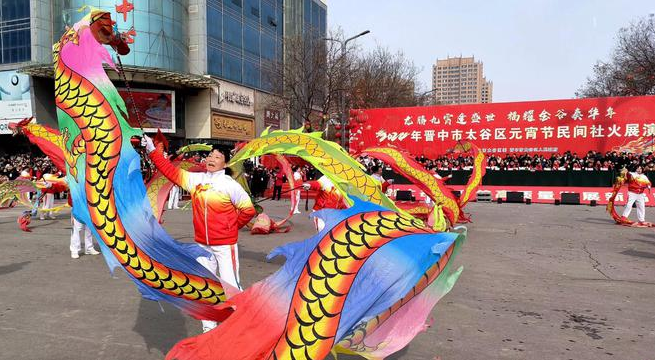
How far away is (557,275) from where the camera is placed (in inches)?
262

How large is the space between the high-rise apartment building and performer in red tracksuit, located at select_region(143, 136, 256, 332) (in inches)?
4729

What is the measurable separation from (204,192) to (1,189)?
795 centimetres

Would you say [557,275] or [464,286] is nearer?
[464,286]

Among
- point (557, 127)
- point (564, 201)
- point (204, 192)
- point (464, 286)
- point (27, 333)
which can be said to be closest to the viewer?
point (204, 192)

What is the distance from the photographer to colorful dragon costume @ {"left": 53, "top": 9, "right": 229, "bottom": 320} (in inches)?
122

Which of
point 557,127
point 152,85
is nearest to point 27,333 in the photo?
point 557,127

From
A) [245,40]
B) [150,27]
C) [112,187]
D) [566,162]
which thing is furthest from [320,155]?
[245,40]

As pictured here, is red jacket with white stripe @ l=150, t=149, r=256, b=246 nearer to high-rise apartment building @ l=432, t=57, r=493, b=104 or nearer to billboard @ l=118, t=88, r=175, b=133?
billboard @ l=118, t=88, r=175, b=133

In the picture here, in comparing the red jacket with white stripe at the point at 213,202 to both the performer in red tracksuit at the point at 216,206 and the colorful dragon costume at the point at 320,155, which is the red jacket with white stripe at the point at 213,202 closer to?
the performer in red tracksuit at the point at 216,206

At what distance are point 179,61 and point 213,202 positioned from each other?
26.0 m

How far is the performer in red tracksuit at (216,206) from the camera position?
3.91 metres

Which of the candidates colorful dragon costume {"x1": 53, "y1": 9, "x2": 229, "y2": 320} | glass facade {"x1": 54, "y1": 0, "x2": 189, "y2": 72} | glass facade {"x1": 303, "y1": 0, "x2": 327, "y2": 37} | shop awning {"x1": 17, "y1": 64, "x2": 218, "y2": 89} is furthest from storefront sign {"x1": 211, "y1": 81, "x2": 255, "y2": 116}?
colorful dragon costume {"x1": 53, "y1": 9, "x2": 229, "y2": 320}

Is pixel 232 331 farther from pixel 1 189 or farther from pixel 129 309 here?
pixel 1 189

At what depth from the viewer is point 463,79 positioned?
121500 millimetres
